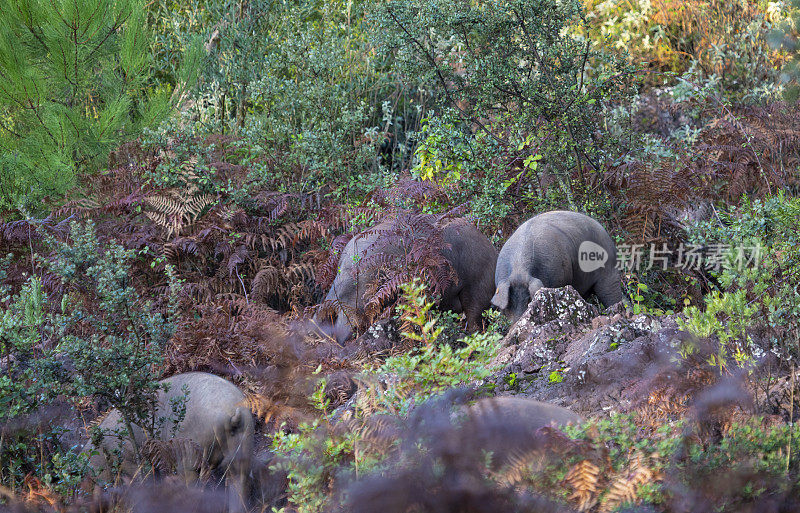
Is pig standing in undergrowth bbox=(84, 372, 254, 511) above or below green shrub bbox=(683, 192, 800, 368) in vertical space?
below

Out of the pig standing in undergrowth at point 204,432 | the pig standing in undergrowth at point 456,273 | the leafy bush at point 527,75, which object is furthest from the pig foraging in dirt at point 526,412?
the leafy bush at point 527,75

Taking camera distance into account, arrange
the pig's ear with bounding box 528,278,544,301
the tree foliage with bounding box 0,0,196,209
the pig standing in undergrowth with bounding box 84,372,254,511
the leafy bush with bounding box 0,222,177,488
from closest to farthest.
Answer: the leafy bush with bounding box 0,222,177,488
the pig standing in undergrowth with bounding box 84,372,254,511
the pig's ear with bounding box 528,278,544,301
the tree foliage with bounding box 0,0,196,209

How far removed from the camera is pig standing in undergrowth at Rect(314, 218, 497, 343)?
20.5 ft

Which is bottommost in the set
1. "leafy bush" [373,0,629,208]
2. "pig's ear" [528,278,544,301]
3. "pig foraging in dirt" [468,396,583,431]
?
"pig's ear" [528,278,544,301]

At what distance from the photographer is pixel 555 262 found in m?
5.91

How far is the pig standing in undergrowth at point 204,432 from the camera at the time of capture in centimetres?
406

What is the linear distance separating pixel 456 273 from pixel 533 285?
0.65m

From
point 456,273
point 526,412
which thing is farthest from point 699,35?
point 526,412

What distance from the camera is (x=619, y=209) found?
23.3 feet

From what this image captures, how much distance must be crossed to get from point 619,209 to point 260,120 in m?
4.34

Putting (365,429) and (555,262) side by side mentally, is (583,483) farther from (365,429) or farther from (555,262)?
(555,262)

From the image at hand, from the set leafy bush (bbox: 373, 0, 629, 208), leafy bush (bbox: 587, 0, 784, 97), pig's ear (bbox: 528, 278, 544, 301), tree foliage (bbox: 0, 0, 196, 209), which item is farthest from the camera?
leafy bush (bbox: 587, 0, 784, 97)

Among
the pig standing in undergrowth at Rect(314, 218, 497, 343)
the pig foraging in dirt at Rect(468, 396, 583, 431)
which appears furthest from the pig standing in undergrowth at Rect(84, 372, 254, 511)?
the pig standing in undergrowth at Rect(314, 218, 497, 343)

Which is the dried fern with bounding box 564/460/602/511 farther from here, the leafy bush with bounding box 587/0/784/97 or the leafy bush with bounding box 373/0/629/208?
the leafy bush with bounding box 587/0/784/97
